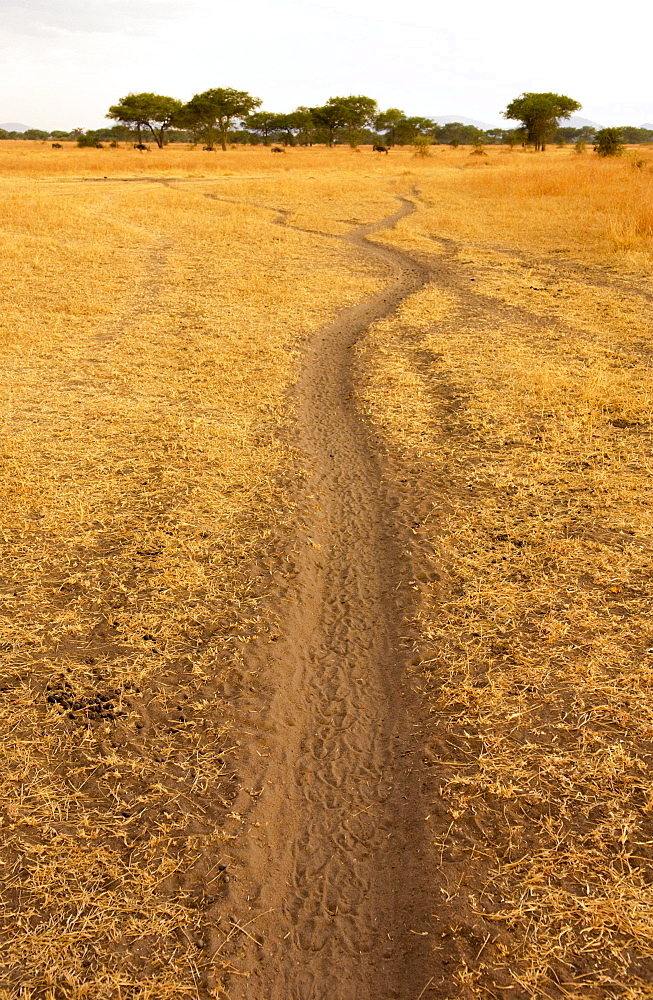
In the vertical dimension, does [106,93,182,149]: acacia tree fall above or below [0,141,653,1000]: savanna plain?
above

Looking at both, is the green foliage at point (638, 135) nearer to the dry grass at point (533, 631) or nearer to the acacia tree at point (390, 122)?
the acacia tree at point (390, 122)

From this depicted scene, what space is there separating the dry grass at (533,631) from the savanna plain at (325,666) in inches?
0.6

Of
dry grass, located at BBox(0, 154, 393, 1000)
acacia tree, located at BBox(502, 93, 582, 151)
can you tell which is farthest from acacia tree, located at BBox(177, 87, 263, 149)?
dry grass, located at BBox(0, 154, 393, 1000)

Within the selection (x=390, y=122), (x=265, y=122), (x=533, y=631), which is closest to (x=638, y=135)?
(x=390, y=122)

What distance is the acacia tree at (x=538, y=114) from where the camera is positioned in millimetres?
44750

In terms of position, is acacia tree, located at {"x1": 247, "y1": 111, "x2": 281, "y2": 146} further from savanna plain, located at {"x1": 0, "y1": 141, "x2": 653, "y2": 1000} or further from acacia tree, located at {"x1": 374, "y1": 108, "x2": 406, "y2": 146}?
savanna plain, located at {"x1": 0, "y1": 141, "x2": 653, "y2": 1000}

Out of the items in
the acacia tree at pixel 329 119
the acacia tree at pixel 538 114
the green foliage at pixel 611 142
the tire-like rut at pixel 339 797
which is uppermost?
the acacia tree at pixel 329 119

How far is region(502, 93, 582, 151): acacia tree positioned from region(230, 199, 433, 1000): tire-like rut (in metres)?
51.0

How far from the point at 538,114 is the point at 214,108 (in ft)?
85.6

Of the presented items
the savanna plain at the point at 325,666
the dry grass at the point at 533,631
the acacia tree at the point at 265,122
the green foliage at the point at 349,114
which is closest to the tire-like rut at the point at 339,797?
the savanna plain at the point at 325,666

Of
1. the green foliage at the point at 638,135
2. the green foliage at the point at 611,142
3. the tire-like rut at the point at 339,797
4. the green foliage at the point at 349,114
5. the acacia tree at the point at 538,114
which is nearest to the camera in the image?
the tire-like rut at the point at 339,797

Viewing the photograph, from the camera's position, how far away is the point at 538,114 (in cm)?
4503

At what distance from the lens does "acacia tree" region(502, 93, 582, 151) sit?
1762 inches

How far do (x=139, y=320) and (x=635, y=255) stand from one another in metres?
10.2
